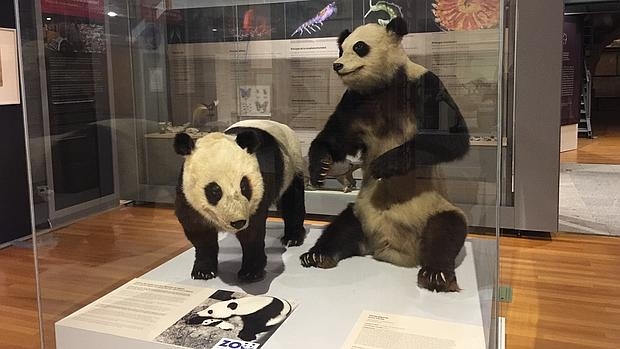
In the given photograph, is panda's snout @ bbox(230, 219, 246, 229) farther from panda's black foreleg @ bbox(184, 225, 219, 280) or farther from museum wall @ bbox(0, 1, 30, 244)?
museum wall @ bbox(0, 1, 30, 244)

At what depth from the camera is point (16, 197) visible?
2572 mm

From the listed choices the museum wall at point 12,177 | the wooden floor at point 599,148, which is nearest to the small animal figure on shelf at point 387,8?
the museum wall at point 12,177

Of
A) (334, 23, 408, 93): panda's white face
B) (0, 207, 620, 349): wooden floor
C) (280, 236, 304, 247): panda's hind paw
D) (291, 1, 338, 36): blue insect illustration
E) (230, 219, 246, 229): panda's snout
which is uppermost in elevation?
(291, 1, 338, 36): blue insect illustration

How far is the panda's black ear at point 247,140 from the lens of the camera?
1187mm

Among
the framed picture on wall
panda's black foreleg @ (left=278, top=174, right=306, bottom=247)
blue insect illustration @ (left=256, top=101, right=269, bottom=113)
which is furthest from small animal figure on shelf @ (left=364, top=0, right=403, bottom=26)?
the framed picture on wall

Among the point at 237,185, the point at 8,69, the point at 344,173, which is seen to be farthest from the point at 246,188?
the point at 8,69

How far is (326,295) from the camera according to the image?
121 cm

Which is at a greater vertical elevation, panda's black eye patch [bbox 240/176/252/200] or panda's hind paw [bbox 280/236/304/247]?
panda's black eye patch [bbox 240/176/252/200]

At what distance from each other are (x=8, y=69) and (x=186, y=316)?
64.7 inches

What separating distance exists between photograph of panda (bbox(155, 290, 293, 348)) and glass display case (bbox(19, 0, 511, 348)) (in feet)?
0.04

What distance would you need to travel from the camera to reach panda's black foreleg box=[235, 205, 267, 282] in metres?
1.23

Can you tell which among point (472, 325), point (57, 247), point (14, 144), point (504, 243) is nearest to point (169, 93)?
point (57, 247)

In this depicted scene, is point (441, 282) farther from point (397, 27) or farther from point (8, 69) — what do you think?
point (8, 69)

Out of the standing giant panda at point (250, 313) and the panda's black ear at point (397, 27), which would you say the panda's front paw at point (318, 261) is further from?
the panda's black ear at point (397, 27)
